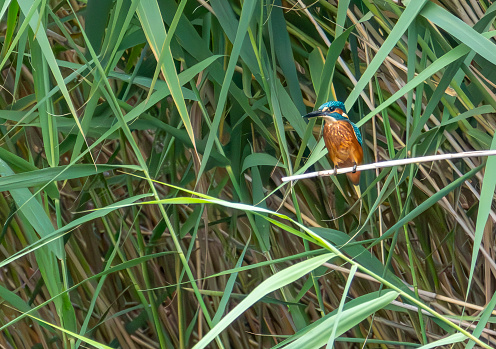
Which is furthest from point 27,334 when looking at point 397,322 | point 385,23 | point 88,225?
point 385,23

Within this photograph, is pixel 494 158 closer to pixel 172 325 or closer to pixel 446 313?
pixel 446 313

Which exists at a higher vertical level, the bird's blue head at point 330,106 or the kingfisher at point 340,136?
the bird's blue head at point 330,106

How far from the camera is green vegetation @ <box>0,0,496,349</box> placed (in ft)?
2.24

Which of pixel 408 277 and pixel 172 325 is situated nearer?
pixel 408 277

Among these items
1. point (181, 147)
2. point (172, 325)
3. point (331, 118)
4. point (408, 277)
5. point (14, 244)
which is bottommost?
point (172, 325)

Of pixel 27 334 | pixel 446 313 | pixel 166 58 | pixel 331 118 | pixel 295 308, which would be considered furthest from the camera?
pixel 27 334

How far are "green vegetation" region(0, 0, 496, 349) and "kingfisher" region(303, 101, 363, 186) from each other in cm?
3

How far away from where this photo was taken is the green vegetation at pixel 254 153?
2.24ft

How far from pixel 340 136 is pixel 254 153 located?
0.63 feet

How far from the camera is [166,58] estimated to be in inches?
26.6

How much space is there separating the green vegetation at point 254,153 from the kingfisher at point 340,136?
3cm

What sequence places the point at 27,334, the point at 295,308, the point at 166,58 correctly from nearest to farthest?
1. the point at 166,58
2. the point at 295,308
3. the point at 27,334

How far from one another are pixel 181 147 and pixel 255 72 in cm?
40

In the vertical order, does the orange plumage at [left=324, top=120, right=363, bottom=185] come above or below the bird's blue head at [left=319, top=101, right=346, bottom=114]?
below
